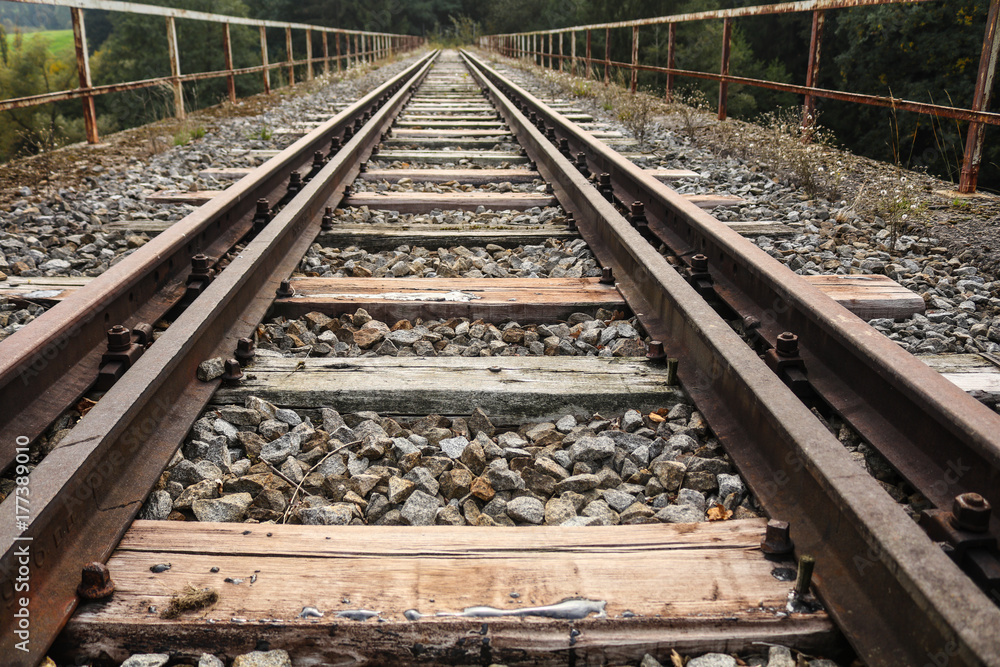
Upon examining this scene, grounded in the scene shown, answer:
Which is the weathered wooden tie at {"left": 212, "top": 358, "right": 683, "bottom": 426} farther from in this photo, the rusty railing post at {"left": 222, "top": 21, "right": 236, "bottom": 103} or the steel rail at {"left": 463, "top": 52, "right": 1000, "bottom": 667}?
the rusty railing post at {"left": 222, "top": 21, "right": 236, "bottom": 103}

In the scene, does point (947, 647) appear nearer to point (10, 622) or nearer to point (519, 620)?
point (519, 620)

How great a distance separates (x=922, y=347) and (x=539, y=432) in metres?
1.36

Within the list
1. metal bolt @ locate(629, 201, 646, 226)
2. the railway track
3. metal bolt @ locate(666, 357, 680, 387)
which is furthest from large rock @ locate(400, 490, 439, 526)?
metal bolt @ locate(629, 201, 646, 226)

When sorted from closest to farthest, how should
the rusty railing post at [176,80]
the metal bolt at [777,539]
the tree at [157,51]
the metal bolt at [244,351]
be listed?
the metal bolt at [777,539]
the metal bolt at [244,351]
the rusty railing post at [176,80]
the tree at [157,51]

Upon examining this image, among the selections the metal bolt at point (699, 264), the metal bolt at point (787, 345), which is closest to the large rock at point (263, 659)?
the metal bolt at point (787, 345)

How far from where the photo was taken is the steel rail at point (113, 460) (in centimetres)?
126

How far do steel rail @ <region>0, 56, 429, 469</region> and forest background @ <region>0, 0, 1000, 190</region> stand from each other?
2632 millimetres

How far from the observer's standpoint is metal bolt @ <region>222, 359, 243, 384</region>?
2172mm

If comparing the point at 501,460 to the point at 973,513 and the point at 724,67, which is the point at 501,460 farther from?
the point at 724,67

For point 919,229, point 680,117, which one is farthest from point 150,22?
point 919,229

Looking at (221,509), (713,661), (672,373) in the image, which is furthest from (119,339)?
(713,661)

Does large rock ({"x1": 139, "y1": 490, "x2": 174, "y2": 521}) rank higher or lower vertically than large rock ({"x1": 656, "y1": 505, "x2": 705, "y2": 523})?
higher

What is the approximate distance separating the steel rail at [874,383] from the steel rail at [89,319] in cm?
192

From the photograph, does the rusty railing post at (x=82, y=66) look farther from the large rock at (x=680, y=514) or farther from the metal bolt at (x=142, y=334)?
the large rock at (x=680, y=514)
